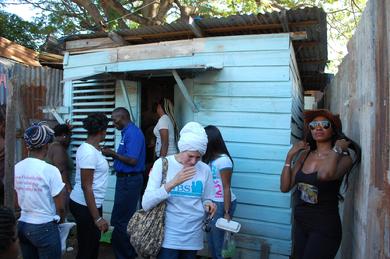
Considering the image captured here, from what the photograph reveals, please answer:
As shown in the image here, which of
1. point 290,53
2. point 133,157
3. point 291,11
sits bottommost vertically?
point 133,157

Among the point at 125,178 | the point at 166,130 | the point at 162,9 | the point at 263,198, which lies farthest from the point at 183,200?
the point at 162,9

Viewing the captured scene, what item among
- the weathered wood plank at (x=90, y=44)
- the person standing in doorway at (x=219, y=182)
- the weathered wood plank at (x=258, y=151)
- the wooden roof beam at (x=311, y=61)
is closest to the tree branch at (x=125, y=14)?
the weathered wood plank at (x=90, y=44)

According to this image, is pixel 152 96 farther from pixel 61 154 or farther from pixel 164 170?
pixel 164 170

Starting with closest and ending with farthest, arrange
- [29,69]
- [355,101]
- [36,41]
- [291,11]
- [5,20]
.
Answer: [355,101] < [291,11] < [29,69] < [5,20] < [36,41]

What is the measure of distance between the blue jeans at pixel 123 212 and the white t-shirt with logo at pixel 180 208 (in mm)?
2048

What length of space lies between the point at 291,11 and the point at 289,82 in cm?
86

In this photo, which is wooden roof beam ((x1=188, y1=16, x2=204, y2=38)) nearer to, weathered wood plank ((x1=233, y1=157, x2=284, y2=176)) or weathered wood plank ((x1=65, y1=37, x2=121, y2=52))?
weathered wood plank ((x1=65, y1=37, x2=121, y2=52))

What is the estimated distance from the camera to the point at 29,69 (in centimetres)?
671

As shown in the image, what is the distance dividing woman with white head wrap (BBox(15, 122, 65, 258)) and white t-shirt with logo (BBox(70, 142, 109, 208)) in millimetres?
551

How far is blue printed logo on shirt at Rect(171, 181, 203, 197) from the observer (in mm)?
2906

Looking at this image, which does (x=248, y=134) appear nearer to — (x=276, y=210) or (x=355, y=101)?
(x=276, y=210)

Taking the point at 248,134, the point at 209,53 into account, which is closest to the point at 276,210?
the point at 248,134

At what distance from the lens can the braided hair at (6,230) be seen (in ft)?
5.56

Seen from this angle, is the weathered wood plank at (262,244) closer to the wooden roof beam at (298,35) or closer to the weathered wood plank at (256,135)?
the weathered wood plank at (256,135)
